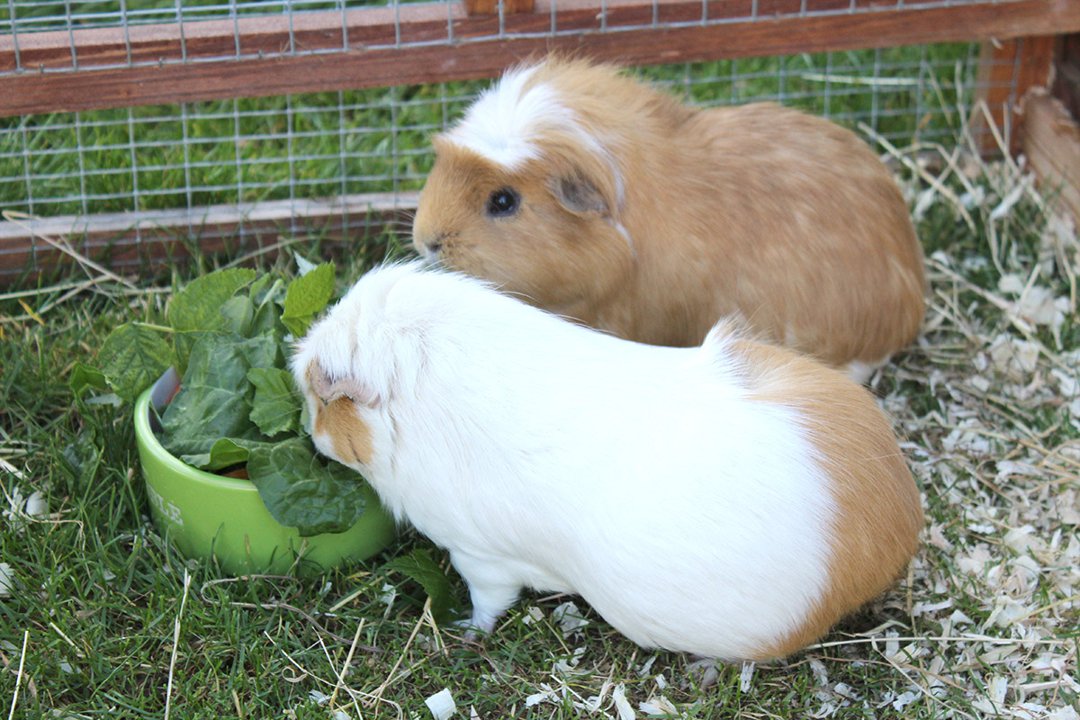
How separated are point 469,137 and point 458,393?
0.67 meters

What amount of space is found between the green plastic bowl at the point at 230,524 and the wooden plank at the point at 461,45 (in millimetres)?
868

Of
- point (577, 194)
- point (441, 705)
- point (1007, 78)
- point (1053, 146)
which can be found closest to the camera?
point (441, 705)

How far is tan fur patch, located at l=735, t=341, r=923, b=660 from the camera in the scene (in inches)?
84.8

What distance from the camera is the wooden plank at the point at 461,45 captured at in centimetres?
297

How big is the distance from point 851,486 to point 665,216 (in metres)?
0.79

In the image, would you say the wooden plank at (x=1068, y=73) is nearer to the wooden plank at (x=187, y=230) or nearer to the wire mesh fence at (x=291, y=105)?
the wire mesh fence at (x=291, y=105)

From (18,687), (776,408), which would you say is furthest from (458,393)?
(18,687)

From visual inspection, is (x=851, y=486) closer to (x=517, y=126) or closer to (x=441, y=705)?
(x=441, y=705)

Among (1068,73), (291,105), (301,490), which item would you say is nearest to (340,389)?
(301,490)

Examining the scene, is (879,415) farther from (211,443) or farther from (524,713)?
(211,443)

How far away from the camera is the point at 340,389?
7.32ft

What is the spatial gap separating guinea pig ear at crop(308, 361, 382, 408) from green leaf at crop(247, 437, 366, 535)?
0.58 feet

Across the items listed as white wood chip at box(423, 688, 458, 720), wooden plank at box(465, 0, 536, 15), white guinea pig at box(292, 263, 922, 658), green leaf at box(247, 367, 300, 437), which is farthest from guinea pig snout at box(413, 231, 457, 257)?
white wood chip at box(423, 688, 458, 720)

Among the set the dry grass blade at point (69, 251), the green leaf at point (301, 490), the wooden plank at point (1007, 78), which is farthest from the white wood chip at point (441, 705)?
the wooden plank at point (1007, 78)
